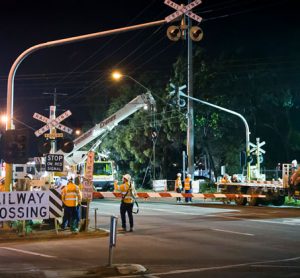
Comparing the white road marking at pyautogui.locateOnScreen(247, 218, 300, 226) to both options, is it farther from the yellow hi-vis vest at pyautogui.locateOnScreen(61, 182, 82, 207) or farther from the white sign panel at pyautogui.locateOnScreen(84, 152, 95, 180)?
the yellow hi-vis vest at pyautogui.locateOnScreen(61, 182, 82, 207)

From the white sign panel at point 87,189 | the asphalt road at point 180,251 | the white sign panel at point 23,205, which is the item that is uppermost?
the white sign panel at point 87,189

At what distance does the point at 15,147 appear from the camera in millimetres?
15383

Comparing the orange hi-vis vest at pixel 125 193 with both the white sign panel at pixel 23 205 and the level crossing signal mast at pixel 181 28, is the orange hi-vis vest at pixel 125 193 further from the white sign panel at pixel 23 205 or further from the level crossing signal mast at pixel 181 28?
the level crossing signal mast at pixel 181 28

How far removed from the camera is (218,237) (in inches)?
617

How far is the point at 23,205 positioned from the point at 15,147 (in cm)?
160

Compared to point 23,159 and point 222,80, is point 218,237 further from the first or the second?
point 222,80

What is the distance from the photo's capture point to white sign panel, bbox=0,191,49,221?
1501 centimetres

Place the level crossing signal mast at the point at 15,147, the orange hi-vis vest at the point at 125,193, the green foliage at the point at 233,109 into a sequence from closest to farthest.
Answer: the level crossing signal mast at the point at 15,147, the orange hi-vis vest at the point at 125,193, the green foliage at the point at 233,109

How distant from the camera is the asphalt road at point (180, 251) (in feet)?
34.3

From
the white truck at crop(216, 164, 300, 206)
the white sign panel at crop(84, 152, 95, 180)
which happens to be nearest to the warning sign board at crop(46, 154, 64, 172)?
the white sign panel at crop(84, 152, 95, 180)

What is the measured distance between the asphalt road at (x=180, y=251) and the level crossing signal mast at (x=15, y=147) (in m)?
2.29

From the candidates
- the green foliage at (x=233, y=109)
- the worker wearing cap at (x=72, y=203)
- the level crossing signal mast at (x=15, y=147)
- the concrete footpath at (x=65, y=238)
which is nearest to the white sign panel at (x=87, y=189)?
the worker wearing cap at (x=72, y=203)

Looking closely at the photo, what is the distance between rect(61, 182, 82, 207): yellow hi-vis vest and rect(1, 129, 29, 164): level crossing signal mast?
2201 millimetres

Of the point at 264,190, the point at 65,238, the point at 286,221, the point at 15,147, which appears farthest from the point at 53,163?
the point at 264,190
